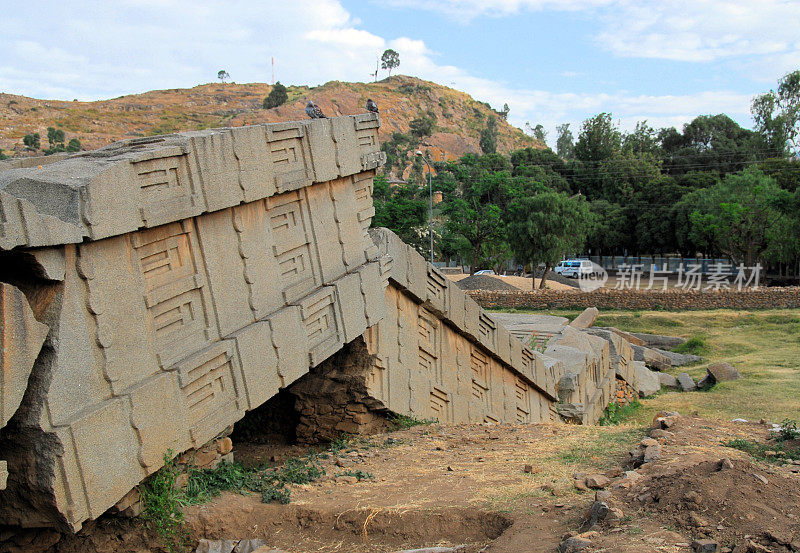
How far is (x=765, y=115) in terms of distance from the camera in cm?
5106

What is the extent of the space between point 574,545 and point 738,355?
16.2m

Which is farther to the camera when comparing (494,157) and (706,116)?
(706,116)

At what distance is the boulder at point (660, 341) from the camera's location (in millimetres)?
19922

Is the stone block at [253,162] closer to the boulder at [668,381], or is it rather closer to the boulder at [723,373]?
the boulder at [723,373]

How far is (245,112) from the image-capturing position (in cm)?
6112

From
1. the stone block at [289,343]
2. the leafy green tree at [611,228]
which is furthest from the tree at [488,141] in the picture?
the stone block at [289,343]

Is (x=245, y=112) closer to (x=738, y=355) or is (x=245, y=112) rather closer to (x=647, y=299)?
(x=647, y=299)

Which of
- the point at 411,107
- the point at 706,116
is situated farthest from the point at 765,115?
the point at 411,107

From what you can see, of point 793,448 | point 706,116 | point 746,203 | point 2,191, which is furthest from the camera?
point 706,116

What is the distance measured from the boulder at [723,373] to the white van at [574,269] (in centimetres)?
2412

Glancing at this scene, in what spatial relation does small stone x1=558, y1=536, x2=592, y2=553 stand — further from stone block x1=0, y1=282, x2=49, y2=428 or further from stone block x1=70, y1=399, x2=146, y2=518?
stone block x1=0, y1=282, x2=49, y2=428

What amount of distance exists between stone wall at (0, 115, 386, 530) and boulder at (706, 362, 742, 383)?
1115cm

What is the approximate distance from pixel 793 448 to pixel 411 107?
71305mm

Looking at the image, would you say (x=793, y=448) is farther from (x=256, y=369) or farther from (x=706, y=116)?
(x=706, y=116)
